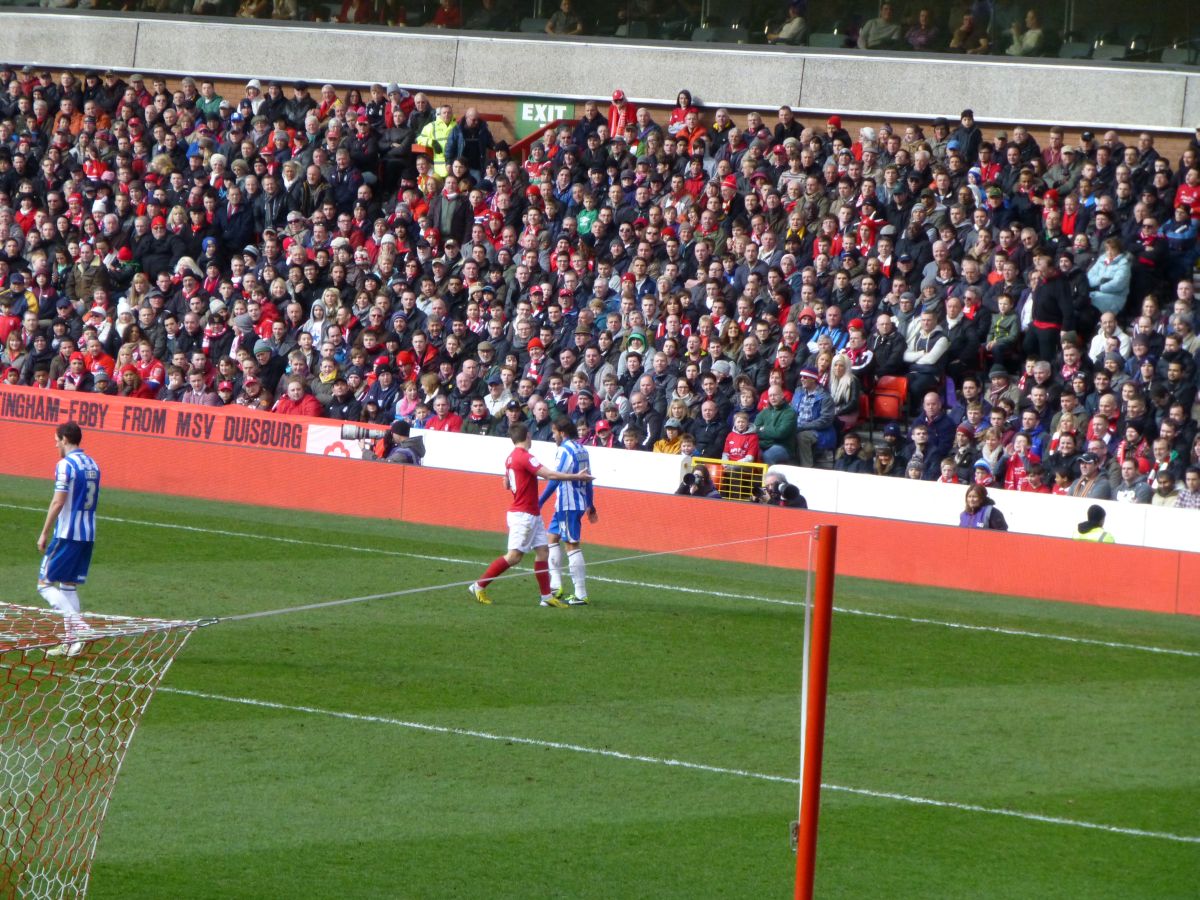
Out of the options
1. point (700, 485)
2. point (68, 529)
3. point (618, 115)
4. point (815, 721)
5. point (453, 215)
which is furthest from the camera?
point (618, 115)

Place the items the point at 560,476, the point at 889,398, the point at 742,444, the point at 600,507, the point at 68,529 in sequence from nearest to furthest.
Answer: the point at 68,529
the point at 560,476
the point at 600,507
the point at 742,444
the point at 889,398

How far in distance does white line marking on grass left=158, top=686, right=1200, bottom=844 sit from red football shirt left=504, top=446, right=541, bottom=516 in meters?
4.03

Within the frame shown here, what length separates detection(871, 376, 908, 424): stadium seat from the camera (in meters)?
19.6

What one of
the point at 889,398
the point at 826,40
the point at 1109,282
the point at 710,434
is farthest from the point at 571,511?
the point at 826,40

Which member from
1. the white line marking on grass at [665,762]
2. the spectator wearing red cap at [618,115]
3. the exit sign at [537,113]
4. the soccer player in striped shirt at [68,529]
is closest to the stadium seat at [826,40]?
the spectator wearing red cap at [618,115]

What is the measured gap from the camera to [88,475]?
1225 cm

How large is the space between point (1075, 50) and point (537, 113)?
854 centimetres

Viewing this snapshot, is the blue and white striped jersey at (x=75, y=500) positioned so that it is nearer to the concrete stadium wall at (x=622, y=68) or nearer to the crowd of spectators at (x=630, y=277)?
the crowd of spectators at (x=630, y=277)

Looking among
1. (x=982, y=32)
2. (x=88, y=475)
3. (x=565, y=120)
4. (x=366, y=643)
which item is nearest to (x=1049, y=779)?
(x=366, y=643)

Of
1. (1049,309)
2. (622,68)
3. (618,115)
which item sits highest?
(622,68)

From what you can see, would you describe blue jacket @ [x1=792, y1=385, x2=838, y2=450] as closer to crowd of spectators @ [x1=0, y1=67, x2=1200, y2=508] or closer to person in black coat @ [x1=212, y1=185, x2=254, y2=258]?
crowd of spectators @ [x1=0, y1=67, x2=1200, y2=508]

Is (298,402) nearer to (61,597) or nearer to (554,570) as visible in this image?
(554,570)

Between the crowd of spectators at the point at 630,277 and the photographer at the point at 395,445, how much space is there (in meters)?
0.64

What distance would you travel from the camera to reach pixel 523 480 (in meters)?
14.6
